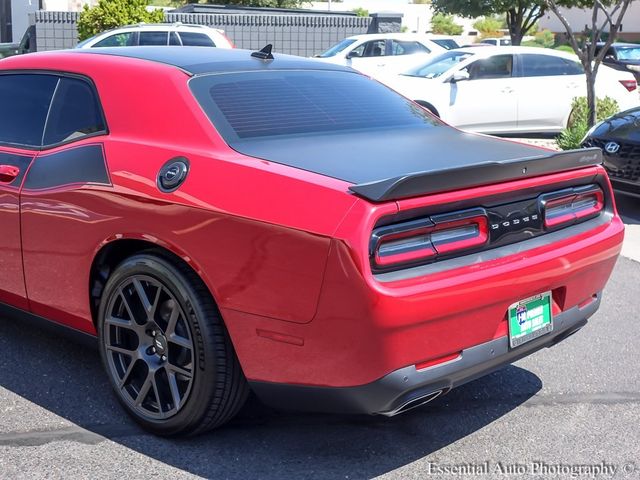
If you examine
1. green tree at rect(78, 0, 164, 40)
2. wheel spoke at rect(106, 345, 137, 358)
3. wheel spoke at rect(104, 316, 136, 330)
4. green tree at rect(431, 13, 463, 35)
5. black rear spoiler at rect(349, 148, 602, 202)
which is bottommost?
wheel spoke at rect(106, 345, 137, 358)

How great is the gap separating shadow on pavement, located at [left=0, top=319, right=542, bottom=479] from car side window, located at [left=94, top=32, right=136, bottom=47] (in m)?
13.3

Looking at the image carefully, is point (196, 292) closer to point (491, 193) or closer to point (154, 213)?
point (154, 213)

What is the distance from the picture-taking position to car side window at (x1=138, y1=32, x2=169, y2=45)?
17.6m

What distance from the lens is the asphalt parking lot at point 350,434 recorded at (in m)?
3.54

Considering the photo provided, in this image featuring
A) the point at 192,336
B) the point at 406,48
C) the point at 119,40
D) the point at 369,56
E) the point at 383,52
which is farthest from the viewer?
the point at 406,48

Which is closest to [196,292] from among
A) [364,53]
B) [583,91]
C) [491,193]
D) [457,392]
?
[491,193]

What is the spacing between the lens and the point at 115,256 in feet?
12.8

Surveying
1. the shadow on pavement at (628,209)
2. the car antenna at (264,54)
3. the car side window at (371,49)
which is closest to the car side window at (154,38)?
the car side window at (371,49)

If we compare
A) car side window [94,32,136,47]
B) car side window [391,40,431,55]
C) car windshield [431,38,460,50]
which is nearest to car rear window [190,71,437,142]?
car side window [94,32,136,47]

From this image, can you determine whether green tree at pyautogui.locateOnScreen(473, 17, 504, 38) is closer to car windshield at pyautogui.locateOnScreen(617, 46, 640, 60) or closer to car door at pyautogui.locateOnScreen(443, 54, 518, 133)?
car windshield at pyautogui.locateOnScreen(617, 46, 640, 60)

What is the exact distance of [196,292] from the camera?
137 inches

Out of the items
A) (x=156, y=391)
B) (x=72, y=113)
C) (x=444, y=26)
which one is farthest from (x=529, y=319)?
(x=444, y=26)

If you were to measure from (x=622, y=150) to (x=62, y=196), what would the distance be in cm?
601

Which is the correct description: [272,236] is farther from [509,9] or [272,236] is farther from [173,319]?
[509,9]
